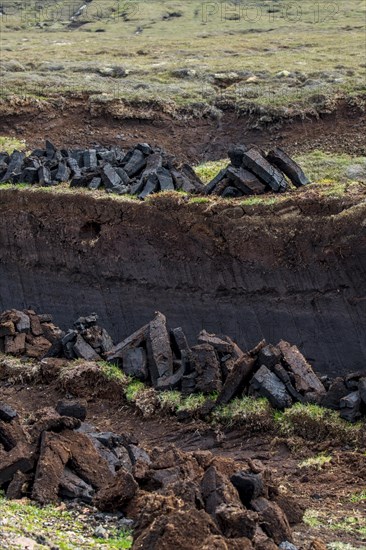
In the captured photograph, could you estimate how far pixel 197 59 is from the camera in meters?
39.7

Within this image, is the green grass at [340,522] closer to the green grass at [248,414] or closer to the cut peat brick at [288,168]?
the green grass at [248,414]

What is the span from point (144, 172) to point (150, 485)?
41.5 ft

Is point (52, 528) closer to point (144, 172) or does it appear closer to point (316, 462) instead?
point (316, 462)

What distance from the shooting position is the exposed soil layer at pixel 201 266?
1750 cm

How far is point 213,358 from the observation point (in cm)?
1577

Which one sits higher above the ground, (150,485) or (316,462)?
(150,485)

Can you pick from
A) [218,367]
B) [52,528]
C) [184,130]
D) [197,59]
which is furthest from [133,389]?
[197,59]

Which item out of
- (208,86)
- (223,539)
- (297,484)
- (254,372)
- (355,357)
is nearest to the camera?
(223,539)

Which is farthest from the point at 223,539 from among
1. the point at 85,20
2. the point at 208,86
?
the point at 85,20

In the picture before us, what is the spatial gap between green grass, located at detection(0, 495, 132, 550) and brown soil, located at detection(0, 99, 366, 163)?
18.7 meters

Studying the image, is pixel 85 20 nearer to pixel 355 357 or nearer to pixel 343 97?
pixel 343 97

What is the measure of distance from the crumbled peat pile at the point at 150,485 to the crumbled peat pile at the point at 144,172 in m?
8.11

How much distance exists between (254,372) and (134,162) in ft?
30.4

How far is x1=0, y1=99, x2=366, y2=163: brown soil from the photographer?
2786 centimetres
